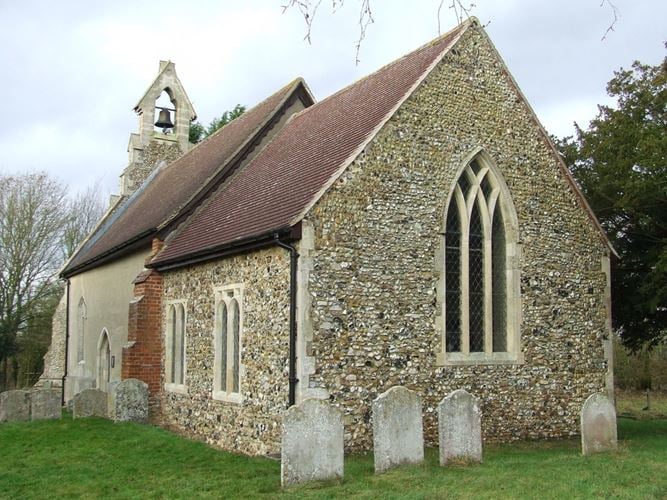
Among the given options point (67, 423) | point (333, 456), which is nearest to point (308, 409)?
point (333, 456)

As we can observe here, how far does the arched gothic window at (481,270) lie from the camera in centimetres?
1368

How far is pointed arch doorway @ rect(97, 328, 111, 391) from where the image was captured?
69.7 feet

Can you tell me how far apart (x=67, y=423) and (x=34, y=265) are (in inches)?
923

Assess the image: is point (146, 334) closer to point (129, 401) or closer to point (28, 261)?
point (129, 401)

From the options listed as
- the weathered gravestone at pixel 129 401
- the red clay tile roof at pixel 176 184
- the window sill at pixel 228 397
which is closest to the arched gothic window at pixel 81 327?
the red clay tile roof at pixel 176 184

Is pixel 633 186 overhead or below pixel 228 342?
overhead

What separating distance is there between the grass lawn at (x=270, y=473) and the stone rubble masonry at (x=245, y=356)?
64 centimetres

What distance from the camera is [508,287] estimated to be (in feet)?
46.8

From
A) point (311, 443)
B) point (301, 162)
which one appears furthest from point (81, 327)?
point (311, 443)

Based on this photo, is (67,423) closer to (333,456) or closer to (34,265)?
(333,456)

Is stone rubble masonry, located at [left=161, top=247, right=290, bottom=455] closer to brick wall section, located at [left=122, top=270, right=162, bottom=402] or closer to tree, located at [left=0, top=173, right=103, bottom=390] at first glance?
brick wall section, located at [left=122, top=270, right=162, bottom=402]

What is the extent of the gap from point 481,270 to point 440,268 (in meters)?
1.18

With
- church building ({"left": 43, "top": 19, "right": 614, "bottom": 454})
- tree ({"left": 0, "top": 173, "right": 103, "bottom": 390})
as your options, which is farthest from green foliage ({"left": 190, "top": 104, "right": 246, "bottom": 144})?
church building ({"left": 43, "top": 19, "right": 614, "bottom": 454})

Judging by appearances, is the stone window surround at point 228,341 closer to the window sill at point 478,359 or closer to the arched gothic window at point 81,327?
the window sill at point 478,359
